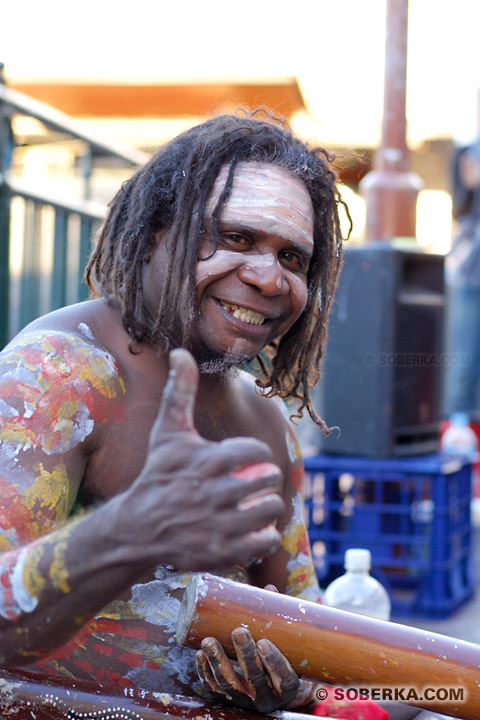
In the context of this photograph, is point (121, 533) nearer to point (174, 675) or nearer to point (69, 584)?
point (69, 584)

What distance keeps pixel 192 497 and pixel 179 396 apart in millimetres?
127

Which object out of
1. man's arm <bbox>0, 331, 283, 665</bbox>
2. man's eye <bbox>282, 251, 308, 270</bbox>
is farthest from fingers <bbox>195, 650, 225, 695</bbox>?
man's eye <bbox>282, 251, 308, 270</bbox>

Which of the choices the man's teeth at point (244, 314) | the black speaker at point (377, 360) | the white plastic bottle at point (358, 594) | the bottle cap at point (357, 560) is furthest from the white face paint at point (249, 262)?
the black speaker at point (377, 360)

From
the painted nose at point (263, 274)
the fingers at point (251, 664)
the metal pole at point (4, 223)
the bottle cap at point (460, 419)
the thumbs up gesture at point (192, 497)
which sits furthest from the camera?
the bottle cap at point (460, 419)

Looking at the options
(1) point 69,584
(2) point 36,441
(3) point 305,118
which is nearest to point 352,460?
(2) point 36,441

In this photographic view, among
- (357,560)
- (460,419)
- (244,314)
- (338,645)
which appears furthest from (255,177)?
(460,419)

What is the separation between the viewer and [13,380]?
4.91ft

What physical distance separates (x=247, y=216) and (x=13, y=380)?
22.3 inches

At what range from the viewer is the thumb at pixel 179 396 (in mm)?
1080

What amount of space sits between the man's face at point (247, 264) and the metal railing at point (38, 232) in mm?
1183

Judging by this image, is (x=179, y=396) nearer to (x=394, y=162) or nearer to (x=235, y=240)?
(x=235, y=240)

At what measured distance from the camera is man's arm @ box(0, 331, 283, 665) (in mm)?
1072

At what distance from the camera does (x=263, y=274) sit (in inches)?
67.4

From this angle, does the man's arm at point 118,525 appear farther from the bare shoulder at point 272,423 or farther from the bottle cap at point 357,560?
the bottle cap at point 357,560
